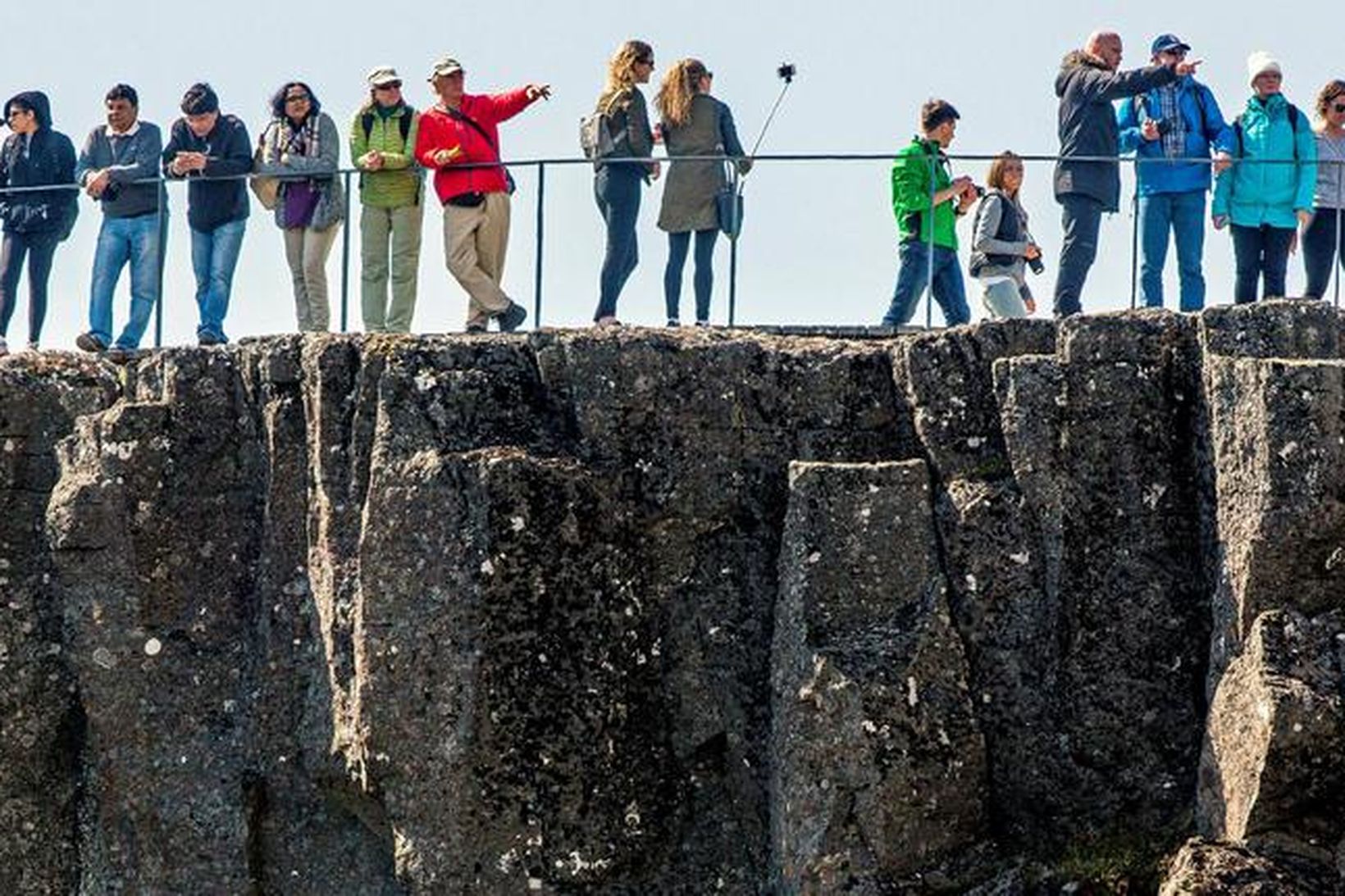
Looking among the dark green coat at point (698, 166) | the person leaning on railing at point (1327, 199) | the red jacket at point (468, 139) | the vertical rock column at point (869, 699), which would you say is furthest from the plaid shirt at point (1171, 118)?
the red jacket at point (468, 139)

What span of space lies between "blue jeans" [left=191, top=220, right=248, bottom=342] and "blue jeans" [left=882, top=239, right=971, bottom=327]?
6.04 m

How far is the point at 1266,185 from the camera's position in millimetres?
45875

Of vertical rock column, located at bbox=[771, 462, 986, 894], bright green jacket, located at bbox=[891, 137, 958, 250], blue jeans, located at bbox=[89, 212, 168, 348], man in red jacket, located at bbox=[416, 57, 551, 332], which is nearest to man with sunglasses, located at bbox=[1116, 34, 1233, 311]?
bright green jacket, located at bbox=[891, 137, 958, 250]

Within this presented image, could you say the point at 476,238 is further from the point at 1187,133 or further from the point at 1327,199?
the point at 1327,199

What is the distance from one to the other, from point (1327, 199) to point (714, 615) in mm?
6578

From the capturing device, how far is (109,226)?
48.2 metres

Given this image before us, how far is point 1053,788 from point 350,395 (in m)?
7.14

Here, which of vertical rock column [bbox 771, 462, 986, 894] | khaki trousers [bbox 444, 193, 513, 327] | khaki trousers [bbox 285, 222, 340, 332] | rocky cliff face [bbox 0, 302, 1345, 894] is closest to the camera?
rocky cliff face [bbox 0, 302, 1345, 894]

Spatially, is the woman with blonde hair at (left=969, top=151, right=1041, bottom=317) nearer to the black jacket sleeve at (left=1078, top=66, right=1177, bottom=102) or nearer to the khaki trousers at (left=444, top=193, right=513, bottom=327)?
the black jacket sleeve at (left=1078, top=66, right=1177, bottom=102)

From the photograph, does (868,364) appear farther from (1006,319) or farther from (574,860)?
(574,860)

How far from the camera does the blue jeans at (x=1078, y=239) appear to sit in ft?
151

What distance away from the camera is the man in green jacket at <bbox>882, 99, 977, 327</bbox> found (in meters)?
45.9

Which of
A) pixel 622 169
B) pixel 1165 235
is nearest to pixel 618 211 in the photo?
pixel 622 169

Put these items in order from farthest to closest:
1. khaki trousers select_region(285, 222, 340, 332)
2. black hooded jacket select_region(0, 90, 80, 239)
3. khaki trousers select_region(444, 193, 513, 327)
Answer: black hooded jacket select_region(0, 90, 80, 239) → khaki trousers select_region(285, 222, 340, 332) → khaki trousers select_region(444, 193, 513, 327)
